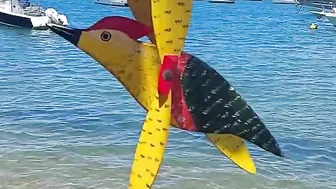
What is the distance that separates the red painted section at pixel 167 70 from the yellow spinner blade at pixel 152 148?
6 cm

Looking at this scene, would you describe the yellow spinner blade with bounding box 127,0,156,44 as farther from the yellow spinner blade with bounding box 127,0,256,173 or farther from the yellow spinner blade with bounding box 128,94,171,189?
the yellow spinner blade with bounding box 128,94,171,189

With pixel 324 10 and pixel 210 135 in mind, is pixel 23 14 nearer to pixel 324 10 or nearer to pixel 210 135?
pixel 324 10

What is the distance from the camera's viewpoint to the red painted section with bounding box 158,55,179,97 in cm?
362

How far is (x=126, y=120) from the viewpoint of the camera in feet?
39.6

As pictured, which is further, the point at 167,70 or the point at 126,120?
the point at 126,120

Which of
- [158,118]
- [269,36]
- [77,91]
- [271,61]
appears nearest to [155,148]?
[158,118]

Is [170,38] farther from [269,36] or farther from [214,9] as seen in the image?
[214,9]

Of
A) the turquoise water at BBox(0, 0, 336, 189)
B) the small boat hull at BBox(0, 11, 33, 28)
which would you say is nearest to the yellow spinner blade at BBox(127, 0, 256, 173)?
the turquoise water at BBox(0, 0, 336, 189)

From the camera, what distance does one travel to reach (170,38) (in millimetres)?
3617

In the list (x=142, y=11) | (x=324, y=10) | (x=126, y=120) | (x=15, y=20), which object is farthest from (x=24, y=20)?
(x=142, y=11)

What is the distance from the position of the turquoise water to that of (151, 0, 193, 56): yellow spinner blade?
4.99 metres

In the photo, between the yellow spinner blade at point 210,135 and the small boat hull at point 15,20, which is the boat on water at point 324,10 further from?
the yellow spinner blade at point 210,135

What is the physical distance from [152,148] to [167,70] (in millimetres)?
457

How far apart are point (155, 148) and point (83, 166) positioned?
565cm
